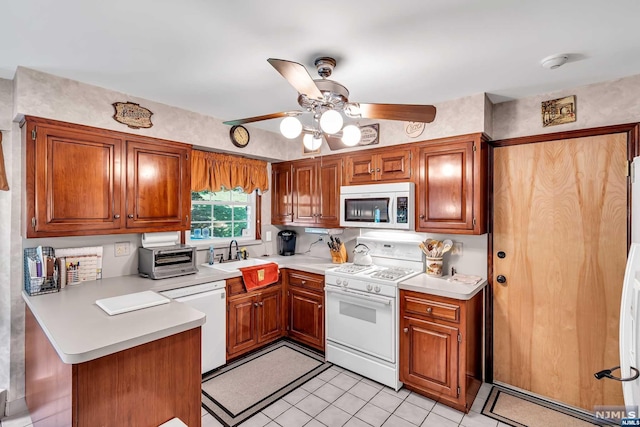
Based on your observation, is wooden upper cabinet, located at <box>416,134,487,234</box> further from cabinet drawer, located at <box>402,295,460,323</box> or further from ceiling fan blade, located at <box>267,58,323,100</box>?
ceiling fan blade, located at <box>267,58,323,100</box>

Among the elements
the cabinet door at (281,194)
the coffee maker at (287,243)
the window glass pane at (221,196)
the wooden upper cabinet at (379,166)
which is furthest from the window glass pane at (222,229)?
the wooden upper cabinet at (379,166)

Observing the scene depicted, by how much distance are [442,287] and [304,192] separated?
197 centimetres

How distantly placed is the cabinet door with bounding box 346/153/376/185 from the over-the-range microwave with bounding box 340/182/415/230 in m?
0.10

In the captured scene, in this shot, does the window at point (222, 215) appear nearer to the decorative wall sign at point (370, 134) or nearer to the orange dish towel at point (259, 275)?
the orange dish towel at point (259, 275)

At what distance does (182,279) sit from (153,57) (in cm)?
176

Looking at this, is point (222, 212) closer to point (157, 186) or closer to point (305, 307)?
point (157, 186)

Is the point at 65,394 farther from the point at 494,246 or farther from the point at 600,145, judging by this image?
the point at 600,145

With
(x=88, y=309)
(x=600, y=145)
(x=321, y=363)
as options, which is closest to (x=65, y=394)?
(x=88, y=309)

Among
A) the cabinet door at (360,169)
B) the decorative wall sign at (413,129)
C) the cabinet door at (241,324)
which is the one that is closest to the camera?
the decorative wall sign at (413,129)

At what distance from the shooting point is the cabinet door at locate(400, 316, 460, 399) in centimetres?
241

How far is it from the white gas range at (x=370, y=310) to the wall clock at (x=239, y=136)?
1.74m

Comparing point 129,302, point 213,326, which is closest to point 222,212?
point 213,326

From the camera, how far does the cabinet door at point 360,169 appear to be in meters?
3.22

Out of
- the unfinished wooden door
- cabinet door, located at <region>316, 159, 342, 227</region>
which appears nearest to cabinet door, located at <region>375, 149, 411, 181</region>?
cabinet door, located at <region>316, 159, 342, 227</region>
